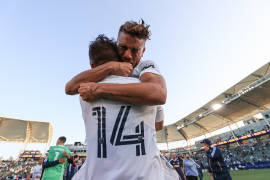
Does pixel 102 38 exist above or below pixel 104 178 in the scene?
above

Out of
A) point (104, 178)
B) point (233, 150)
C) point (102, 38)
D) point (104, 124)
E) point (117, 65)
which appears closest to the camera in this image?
point (104, 178)

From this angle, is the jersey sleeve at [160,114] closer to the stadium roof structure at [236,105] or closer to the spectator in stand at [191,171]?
the spectator in stand at [191,171]

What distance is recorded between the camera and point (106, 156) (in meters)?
0.75

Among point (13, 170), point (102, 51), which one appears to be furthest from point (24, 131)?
point (102, 51)

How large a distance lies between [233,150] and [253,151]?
3539 mm

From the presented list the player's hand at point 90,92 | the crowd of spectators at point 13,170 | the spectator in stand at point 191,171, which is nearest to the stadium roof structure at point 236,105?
the spectator in stand at point 191,171

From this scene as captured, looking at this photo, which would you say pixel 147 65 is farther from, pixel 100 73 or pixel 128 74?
pixel 100 73

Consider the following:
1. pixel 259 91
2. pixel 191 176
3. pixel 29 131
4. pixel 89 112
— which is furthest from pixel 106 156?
pixel 29 131

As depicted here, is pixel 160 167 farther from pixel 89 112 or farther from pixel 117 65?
pixel 117 65

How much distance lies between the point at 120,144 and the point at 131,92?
0.91 ft

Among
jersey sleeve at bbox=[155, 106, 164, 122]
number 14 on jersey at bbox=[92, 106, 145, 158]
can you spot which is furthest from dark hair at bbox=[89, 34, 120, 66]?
jersey sleeve at bbox=[155, 106, 164, 122]

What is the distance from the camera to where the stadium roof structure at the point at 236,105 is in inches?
688

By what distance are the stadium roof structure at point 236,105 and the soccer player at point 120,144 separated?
2059 cm

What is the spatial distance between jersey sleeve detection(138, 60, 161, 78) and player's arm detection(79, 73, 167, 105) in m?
0.07
